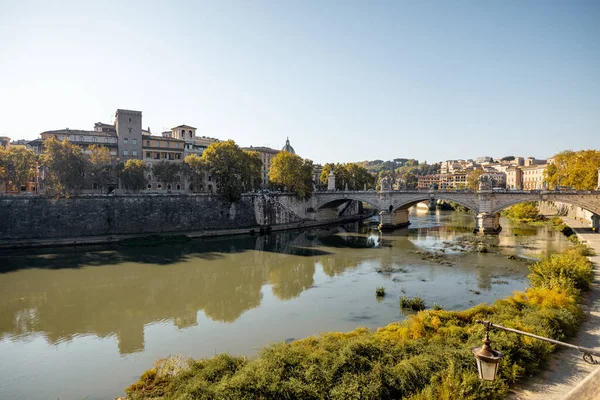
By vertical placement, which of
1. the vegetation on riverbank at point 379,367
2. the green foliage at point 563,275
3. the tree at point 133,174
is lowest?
the vegetation on riverbank at point 379,367

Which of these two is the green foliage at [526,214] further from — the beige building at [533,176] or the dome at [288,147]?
the dome at [288,147]

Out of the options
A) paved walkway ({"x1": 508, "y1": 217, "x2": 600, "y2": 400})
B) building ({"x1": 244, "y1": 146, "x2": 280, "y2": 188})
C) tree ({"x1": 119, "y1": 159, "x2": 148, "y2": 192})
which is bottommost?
paved walkway ({"x1": 508, "y1": 217, "x2": 600, "y2": 400})

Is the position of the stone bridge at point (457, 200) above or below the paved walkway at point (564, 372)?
above

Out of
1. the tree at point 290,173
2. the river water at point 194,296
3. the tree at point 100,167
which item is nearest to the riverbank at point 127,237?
the river water at point 194,296

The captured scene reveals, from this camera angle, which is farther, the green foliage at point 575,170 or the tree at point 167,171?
the green foliage at point 575,170

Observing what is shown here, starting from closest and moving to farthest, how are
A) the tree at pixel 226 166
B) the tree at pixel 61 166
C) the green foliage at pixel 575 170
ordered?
the tree at pixel 61 166 → the tree at pixel 226 166 → the green foliage at pixel 575 170

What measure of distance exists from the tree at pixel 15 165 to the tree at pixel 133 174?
26.4 ft

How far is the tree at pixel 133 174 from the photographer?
42.3 meters

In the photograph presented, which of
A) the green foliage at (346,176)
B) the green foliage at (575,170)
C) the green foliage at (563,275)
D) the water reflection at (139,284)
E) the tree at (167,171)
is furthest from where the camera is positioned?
the green foliage at (346,176)

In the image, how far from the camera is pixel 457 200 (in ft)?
146

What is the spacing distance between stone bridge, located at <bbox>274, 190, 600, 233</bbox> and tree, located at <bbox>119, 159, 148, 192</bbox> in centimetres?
1794

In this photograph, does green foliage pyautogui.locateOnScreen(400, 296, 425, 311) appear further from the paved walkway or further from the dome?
the dome

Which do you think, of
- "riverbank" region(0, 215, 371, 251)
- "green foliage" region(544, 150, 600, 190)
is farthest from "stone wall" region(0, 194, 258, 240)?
"green foliage" region(544, 150, 600, 190)

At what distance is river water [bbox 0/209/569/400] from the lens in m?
14.0
